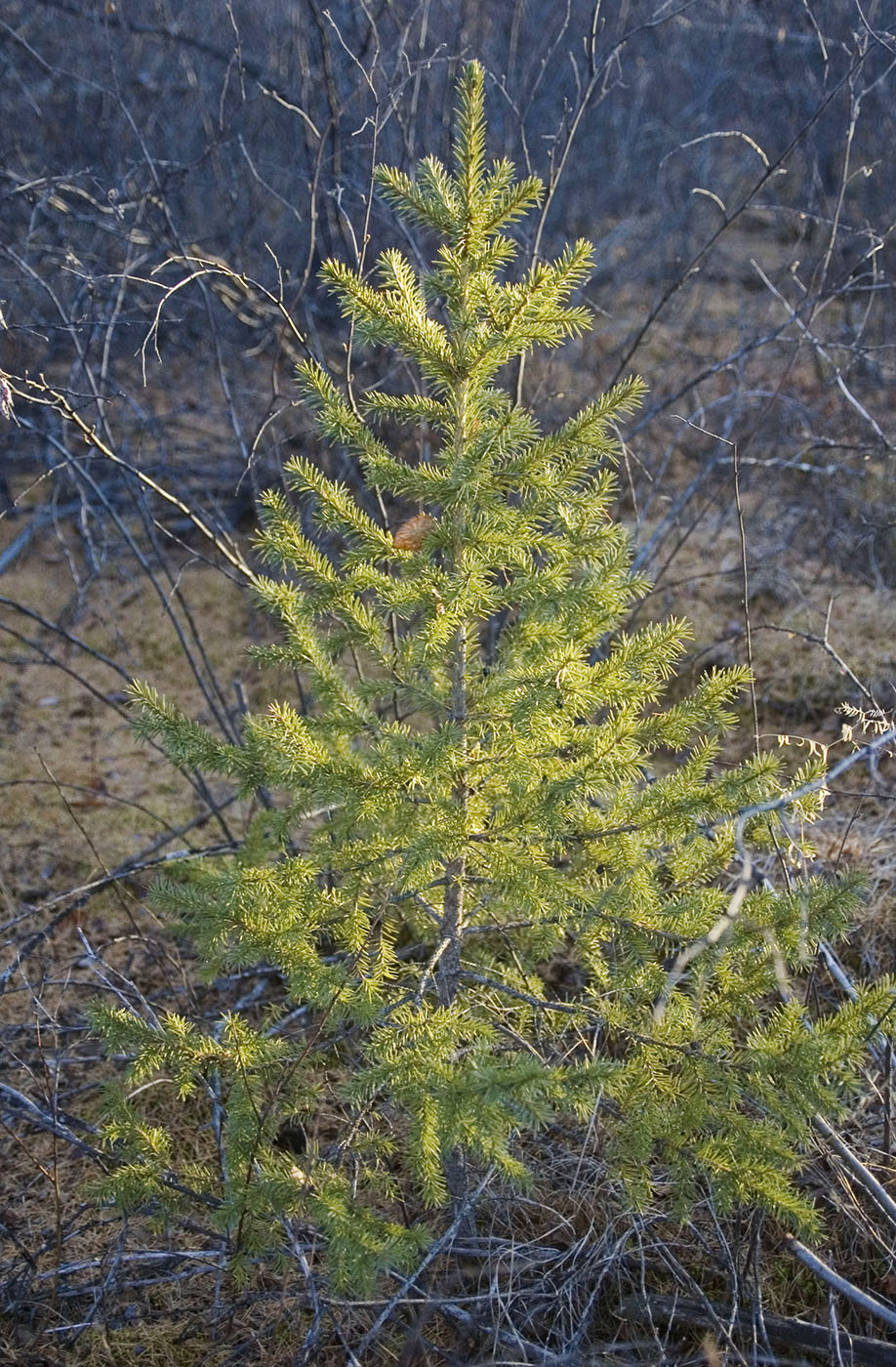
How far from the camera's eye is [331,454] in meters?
A: 5.46

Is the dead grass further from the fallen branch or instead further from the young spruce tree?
the young spruce tree

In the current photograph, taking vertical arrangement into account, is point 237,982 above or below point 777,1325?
below

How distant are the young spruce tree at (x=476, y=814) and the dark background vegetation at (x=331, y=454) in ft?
1.13

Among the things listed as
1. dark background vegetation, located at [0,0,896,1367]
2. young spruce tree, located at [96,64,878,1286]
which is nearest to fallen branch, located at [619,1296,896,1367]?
dark background vegetation, located at [0,0,896,1367]

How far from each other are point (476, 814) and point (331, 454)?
3.44m

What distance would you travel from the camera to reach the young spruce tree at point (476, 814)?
7.12 ft

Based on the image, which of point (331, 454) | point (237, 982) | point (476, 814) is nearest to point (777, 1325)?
point (476, 814)

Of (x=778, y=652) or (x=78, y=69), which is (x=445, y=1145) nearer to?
(x=778, y=652)

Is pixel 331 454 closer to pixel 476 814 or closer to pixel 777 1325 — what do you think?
pixel 476 814

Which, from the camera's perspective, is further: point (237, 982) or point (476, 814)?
point (237, 982)

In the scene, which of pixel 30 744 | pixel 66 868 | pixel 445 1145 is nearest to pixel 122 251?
pixel 30 744

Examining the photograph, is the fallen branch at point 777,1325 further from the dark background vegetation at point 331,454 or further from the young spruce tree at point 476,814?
the young spruce tree at point 476,814

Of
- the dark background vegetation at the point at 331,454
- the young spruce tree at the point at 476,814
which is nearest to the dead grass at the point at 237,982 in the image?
the dark background vegetation at the point at 331,454

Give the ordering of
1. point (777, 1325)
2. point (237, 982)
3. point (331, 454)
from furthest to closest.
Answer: point (331, 454) → point (237, 982) → point (777, 1325)
